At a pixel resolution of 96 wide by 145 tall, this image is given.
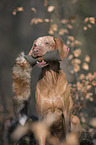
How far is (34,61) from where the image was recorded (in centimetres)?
187

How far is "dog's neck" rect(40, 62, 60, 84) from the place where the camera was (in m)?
1.91

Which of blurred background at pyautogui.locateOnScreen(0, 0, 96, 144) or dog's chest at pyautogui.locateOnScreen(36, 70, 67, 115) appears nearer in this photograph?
dog's chest at pyautogui.locateOnScreen(36, 70, 67, 115)

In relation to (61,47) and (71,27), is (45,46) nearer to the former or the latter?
(61,47)

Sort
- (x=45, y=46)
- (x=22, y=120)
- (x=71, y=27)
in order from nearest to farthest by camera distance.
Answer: (x=45, y=46) → (x=22, y=120) → (x=71, y=27)

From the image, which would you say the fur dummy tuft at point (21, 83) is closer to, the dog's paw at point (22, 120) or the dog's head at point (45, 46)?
the dog's paw at point (22, 120)

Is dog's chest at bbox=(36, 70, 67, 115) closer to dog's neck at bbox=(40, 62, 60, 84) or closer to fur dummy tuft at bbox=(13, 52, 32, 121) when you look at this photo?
dog's neck at bbox=(40, 62, 60, 84)

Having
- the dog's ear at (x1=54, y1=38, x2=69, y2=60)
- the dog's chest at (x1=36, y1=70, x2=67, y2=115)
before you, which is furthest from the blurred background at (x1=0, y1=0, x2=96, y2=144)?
the dog's chest at (x1=36, y1=70, x2=67, y2=115)

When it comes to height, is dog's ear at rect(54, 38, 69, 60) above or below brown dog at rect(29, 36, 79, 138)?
above

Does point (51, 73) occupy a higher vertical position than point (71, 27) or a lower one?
lower

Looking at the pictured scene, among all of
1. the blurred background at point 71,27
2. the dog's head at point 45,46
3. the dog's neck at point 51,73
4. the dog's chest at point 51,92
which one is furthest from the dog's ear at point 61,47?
the blurred background at point 71,27

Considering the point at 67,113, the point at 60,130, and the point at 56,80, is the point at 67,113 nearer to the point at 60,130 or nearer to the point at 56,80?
the point at 60,130

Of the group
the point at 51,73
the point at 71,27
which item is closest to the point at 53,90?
the point at 51,73

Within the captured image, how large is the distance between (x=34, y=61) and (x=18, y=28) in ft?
16.2

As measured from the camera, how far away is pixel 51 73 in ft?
6.29
